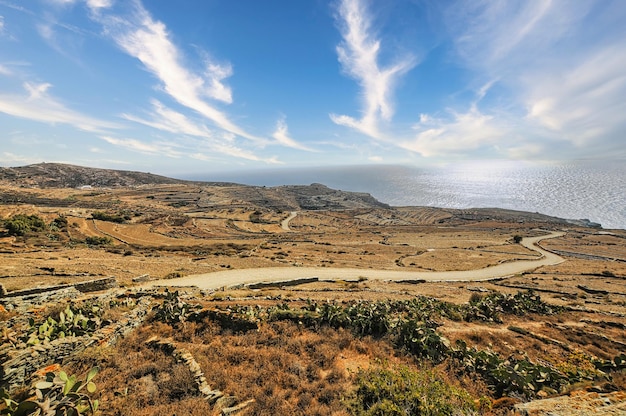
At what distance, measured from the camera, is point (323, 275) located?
107ft

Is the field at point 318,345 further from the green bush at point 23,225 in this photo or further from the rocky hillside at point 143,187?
the rocky hillside at point 143,187

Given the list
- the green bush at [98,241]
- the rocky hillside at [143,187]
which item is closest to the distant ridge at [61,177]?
the rocky hillside at [143,187]

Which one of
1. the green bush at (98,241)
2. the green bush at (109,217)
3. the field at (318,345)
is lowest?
the green bush at (98,241)

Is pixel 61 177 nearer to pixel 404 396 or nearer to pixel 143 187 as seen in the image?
pixel 143 187

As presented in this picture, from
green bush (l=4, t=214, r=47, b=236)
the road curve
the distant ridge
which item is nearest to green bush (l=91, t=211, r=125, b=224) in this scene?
green bush (l=4, t=214, r=47, b=236)

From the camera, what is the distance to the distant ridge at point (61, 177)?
14912 cm

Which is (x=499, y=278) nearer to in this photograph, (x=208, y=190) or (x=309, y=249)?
(x=309, y=249)

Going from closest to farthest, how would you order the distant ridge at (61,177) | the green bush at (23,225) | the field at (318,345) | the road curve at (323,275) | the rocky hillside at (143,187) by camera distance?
the field at (318,345), the road curve at (323,275), the green bush at (23,225), the rocky hillside at (143,187), the distant ridge at (61,177)

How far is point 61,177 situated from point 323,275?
20987cm

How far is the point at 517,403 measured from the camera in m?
8.10

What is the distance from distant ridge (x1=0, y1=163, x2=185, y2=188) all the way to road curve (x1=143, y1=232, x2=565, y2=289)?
182 m

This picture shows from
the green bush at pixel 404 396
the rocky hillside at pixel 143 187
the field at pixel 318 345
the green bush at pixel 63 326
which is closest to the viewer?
the green bush at pixel 404 396

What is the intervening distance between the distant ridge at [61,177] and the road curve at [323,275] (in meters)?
182

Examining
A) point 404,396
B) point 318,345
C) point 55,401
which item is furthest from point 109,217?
point 404,396
